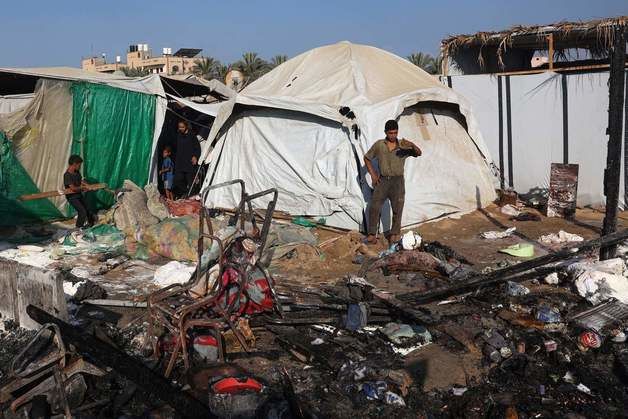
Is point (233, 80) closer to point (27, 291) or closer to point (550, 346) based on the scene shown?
point (27, 291)

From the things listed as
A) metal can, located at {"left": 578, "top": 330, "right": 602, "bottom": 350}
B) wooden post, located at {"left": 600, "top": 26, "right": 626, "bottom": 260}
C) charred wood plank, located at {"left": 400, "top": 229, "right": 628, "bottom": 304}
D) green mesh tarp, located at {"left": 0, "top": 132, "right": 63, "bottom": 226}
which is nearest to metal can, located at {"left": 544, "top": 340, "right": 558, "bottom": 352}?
metal can, located at {"left": 578, "top": 330, "right": 602, "bottom": 350}

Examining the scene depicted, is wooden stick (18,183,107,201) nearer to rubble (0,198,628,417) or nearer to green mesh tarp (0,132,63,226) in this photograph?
green mesh tarp (0,132,63,226)

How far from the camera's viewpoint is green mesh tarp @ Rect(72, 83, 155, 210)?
10.7 metres

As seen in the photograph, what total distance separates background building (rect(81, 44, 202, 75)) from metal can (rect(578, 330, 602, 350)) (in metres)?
38.0

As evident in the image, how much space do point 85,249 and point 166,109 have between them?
3.83 meters

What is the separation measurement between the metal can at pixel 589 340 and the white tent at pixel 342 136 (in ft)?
14.4

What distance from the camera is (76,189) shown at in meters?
9.62

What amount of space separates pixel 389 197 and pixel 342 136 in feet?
5.14

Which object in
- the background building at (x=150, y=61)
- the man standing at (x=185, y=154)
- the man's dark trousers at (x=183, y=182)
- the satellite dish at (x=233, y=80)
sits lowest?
the man's dark trousers at (x=183, y=182)

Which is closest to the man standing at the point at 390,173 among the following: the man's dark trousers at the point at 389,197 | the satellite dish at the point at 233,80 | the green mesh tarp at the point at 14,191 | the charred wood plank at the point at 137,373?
the man's dark trousers at the point at 389,197

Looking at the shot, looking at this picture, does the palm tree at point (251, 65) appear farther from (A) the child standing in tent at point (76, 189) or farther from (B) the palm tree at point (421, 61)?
(A) the child standing in tent at point (76, 189)

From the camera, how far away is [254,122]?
10.9 metres

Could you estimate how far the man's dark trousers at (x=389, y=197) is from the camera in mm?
8508

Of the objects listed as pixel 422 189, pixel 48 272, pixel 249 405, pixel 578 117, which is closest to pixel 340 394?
pixel 249 405
